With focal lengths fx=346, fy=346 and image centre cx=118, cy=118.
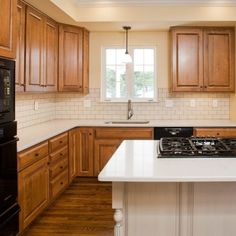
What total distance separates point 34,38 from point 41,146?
4.08 ft

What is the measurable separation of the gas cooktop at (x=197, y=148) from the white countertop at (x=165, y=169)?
78 millimetres

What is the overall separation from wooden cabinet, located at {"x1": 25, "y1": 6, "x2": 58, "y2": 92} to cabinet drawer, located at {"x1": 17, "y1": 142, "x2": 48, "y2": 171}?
686 millimetres

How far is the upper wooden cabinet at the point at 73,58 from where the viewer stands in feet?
15.4

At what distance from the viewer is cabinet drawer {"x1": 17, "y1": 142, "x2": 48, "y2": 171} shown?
9.07 ft

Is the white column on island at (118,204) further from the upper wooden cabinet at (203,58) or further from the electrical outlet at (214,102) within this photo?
the electrical outlet at (214,102)

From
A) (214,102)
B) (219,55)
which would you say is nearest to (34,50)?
(219,55)

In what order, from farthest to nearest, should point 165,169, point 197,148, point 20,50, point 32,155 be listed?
1. point 20,50
2. point 32,155
3. point 197,148
4. point 165,169

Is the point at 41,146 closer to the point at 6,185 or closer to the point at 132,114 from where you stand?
the point at 6,185

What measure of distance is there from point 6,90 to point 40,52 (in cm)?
192

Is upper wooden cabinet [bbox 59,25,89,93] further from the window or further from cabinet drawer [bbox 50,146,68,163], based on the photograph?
cabinet drawer [bbox 50,146,68,163]

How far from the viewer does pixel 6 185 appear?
221cm

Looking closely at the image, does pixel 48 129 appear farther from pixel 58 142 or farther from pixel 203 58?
pixel 203 58

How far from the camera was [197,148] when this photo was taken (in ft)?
7.82

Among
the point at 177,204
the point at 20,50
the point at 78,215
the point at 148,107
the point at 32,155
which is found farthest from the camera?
the point at 148,107
